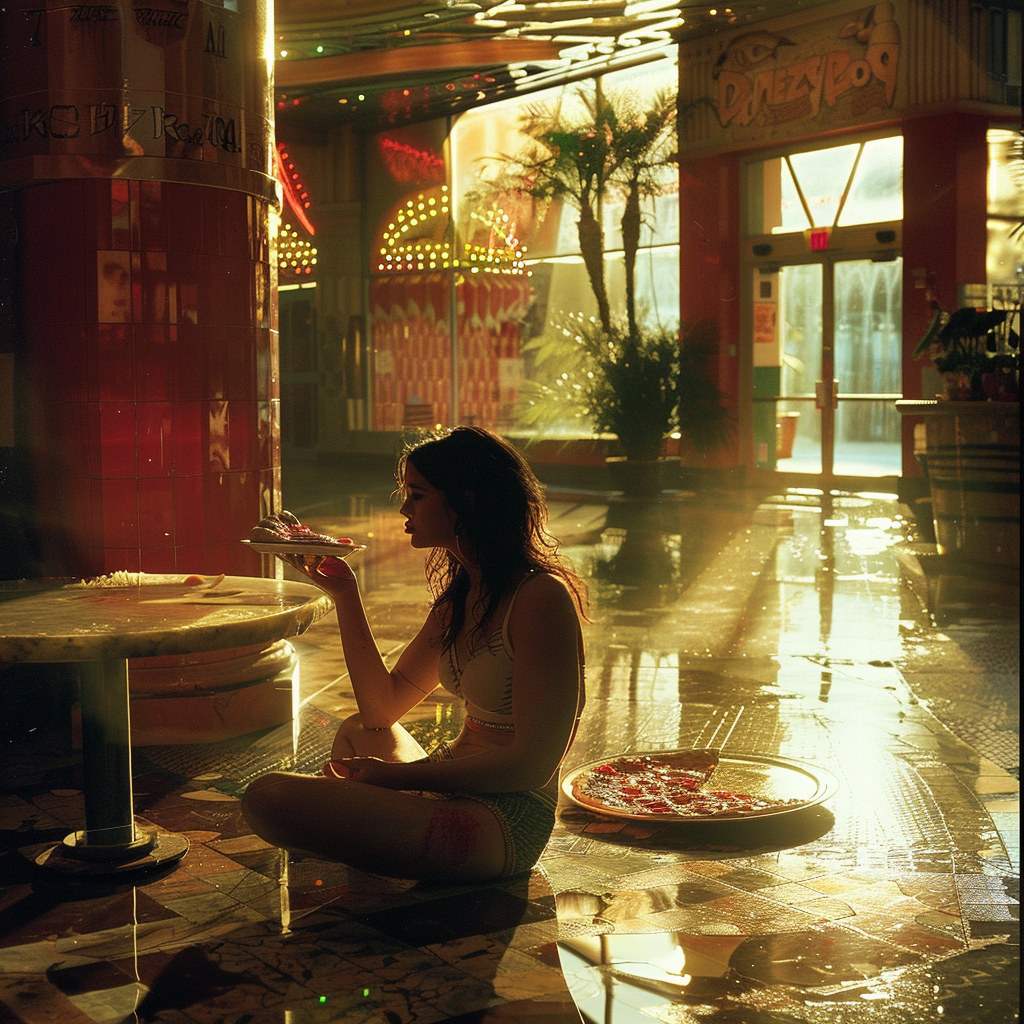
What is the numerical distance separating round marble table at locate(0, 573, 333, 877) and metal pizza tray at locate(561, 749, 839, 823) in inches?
46.2

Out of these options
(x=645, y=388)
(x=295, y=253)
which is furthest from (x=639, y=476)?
(x=295, y=253)

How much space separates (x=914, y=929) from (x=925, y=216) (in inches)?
453

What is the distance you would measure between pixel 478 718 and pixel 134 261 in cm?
245

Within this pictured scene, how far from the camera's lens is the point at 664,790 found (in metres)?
4.20

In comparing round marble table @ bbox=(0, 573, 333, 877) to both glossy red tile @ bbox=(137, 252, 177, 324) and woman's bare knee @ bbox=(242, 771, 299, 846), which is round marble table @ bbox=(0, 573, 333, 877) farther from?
glossy red tile @ bbox=(137, 252, 177, 324)

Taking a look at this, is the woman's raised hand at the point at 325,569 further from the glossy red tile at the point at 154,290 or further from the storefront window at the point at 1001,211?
the storefront window at the point at 1001,211

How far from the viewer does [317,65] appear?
14.6m

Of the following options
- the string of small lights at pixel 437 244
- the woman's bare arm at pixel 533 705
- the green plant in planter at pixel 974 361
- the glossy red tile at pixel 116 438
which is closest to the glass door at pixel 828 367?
the string of small lights at pixel 437 244

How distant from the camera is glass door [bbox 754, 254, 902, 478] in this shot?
14453 mm

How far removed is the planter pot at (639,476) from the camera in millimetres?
14469

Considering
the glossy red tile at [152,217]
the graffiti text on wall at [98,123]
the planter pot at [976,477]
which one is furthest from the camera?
the planter pot at [976,477]

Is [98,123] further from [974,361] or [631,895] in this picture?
[974,361]

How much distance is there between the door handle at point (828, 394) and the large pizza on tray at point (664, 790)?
1085cm

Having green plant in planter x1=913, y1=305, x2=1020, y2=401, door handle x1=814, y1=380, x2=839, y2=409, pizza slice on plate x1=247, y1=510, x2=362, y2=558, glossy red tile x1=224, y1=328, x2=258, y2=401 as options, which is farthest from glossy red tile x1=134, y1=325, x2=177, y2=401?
door handle x1=814, y1=380, x2=839, y2=409
